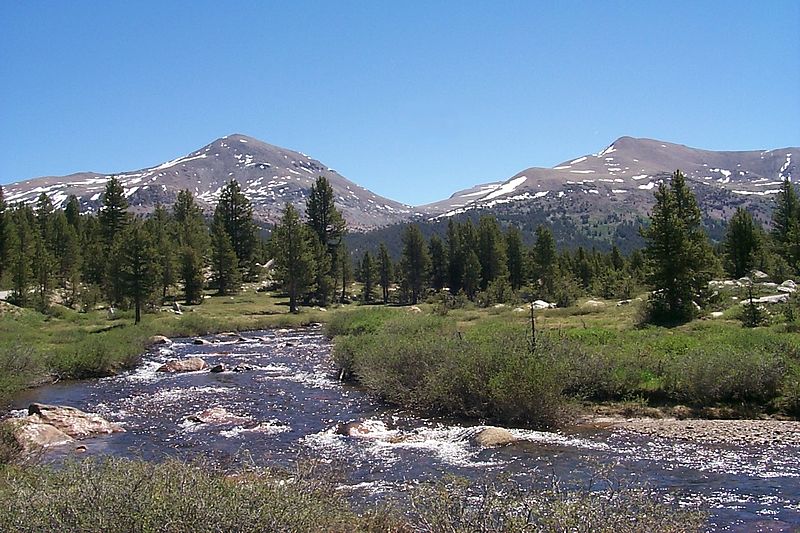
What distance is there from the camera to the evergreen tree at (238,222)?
9431cm

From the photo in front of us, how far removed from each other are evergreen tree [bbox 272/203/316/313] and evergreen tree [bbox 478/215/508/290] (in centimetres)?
2760

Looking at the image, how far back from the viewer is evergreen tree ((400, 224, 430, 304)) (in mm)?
90875

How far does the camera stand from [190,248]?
70625 mm

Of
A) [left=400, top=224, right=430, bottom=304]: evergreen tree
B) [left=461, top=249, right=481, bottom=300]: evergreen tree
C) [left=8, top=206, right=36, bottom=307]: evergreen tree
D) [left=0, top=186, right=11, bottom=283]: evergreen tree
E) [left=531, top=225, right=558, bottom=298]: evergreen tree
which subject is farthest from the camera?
[left=400, top=224, right=430, bottom=304]: evergreen tree

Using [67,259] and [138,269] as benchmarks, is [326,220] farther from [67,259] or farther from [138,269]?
[138,269]

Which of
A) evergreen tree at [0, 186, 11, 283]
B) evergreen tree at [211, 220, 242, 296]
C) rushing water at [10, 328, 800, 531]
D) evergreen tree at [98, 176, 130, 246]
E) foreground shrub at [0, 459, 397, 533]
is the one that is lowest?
rushing water at [10, 328, 800, 531]

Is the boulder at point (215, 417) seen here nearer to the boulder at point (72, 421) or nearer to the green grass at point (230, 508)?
the boulder at point (72, 421)

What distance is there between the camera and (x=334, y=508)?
8.49 m

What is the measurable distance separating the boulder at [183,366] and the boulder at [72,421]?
11.1 m

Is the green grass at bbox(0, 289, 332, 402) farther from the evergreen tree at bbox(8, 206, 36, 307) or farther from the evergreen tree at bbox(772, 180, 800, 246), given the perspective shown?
the evergreen tree at bbox(772, 180, 800, 246)

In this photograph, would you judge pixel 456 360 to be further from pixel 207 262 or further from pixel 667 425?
pixel 207 262

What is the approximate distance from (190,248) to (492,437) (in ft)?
200

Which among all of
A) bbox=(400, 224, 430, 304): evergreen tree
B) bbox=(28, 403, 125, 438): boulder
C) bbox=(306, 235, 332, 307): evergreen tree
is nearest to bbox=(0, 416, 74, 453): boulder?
bbox=(28, 403, 125, 438): boulder

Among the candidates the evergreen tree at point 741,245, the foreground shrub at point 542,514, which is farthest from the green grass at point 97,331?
the evergreen tree at point 741,245
